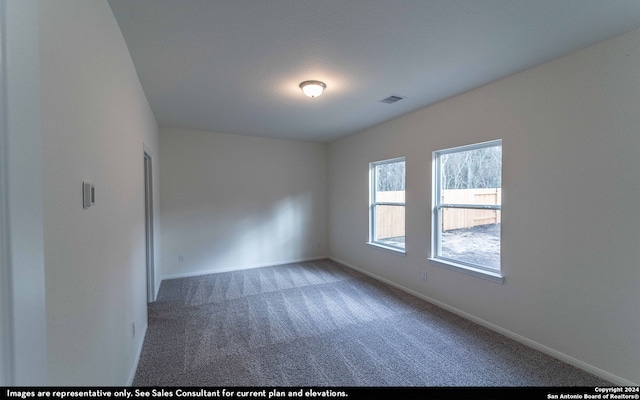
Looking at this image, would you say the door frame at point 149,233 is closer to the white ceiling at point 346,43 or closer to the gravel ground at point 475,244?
the white ceiling at point 346,43

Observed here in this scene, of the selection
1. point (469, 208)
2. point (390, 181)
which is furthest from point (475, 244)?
point (390, 181)

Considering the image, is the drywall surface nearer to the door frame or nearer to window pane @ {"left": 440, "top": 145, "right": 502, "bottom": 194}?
the door frame

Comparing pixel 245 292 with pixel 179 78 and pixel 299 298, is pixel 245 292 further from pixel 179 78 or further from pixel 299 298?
pixel 179 78

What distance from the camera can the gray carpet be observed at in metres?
1.98

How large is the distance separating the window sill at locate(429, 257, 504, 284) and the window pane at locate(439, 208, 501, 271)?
9 centimetres

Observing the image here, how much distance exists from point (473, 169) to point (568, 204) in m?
0.96

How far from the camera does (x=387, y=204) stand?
4238mm

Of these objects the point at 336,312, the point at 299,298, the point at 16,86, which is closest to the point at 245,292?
the point at 299,298

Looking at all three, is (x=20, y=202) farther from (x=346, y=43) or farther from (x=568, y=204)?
(x=568, y=204)

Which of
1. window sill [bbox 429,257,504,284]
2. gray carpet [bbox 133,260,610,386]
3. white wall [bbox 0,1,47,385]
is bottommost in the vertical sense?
gray carpet [bbox 133,260,610,386]

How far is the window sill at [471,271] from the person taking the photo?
264 centimetres

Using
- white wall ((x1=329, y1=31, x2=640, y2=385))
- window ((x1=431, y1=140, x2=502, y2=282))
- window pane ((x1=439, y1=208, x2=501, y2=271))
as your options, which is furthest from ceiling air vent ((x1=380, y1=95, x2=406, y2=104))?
window pane ((x1=439, y1=208, x2=501, y2=271))

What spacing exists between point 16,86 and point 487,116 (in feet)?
11.0

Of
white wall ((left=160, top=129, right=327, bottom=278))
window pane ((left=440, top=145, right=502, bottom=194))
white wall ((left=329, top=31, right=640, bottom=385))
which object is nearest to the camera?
white wall ((left=329, top=31, right=640, bottom=385))
